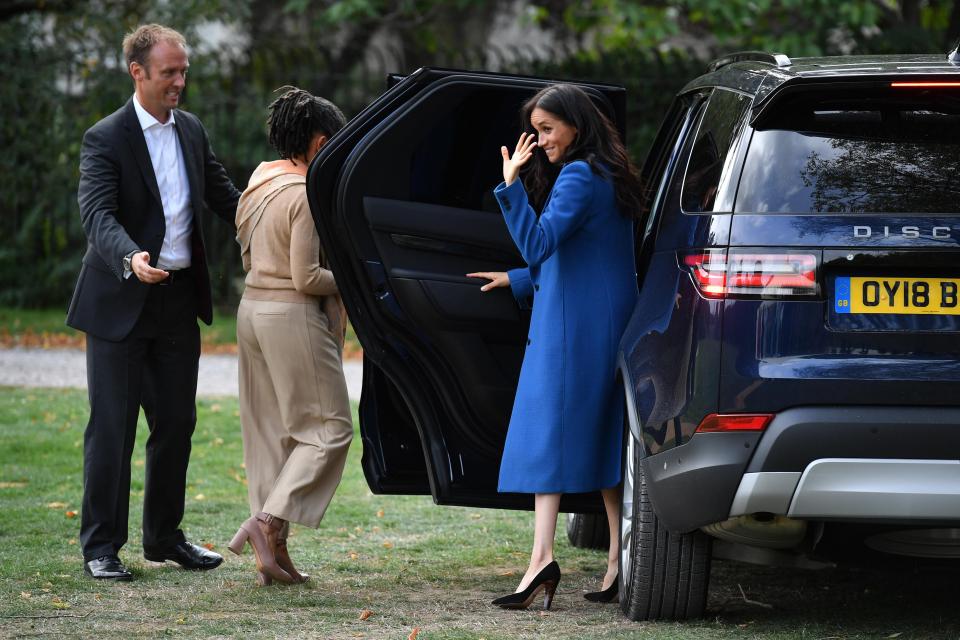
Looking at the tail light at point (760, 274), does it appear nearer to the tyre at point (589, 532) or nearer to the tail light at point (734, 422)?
the tail light at point (734, 422)

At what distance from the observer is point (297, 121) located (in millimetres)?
5293

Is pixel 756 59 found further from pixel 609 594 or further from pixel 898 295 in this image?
pixel 609 594

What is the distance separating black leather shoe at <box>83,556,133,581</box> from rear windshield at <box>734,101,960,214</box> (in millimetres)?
2795

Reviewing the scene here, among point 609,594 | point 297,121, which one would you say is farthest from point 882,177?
point 297,121

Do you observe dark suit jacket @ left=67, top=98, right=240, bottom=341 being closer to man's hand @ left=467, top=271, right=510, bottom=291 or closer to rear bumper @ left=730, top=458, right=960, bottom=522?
man's hand @ left=467, top=271, right=510, bottom=291

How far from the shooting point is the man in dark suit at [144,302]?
5.43 metres

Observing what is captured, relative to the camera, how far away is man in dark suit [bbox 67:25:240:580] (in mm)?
5434

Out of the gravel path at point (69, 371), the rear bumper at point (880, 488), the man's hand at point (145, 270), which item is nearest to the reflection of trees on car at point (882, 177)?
the rear bumper at point (880, 488)

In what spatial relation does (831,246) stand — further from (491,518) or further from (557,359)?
(491,518)

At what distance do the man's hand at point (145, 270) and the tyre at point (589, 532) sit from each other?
209 centimetres

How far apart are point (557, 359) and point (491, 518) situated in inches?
95.2

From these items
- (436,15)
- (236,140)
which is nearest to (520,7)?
(436,15)

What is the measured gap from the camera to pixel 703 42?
63.4ft

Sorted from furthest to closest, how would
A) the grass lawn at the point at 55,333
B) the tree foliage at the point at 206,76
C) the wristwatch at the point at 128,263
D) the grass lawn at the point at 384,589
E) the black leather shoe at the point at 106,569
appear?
the tree foliage at the point at 206,76 < the grass lawn at the point at 55,333 < the black leather shoe at the point at 106,569 < the wristwatch at the point at 128,263 < the grass lawn at the point at 384,589
